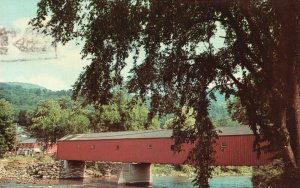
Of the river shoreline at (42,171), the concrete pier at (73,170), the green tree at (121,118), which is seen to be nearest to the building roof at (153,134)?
the concrete pier at (73,170)

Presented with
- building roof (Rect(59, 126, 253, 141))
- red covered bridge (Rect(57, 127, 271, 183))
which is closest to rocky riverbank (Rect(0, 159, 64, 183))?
red covered bridge (Rect(57, 127, 271, 183))

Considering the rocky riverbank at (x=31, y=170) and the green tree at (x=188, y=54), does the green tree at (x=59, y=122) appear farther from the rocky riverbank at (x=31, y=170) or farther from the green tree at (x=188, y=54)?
the green tree at (x=188, y=54)

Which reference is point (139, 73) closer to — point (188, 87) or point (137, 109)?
point (188, 87)

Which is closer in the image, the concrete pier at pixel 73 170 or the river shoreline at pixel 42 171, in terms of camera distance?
the river shoreline at pixel 42 171

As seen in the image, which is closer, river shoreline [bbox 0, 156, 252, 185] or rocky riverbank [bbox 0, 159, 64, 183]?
river shoreline [bbox 0, 156, 252, 185]

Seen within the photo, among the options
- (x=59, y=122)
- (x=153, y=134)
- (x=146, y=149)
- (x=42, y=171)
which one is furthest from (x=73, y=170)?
(x=59, y=122)

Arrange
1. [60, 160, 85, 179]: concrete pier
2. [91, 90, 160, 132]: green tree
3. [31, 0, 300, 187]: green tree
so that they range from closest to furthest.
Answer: [31, 0, 300, 187]: green tree, [60, 160, 85, 179]: concrete pier, [91, 90, 160, 132]: green tree

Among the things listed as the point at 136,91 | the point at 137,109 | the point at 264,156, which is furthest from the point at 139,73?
the point at 137,109

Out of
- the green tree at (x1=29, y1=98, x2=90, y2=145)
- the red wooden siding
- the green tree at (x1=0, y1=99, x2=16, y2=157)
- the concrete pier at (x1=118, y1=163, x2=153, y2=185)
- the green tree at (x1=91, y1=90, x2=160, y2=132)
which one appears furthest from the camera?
the green tree at (x1=29, y1=98, x2=90, y2=145)

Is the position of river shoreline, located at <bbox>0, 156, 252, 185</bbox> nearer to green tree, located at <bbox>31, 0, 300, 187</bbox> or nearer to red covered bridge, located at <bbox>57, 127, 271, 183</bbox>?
red covered bridge, located at <bbox>57, 127, 271, 183</bbox>

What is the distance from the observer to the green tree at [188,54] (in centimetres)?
1042

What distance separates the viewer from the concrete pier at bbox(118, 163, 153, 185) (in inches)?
1538

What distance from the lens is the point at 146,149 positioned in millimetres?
35312

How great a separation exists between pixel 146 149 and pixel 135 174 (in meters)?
5.09
